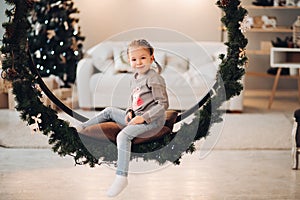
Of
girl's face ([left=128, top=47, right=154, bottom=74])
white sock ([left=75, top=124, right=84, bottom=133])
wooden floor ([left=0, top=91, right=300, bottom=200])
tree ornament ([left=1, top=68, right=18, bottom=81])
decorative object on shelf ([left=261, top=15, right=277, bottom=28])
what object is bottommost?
wooden floor ([left=0, top=91, right=300, bottom=200])

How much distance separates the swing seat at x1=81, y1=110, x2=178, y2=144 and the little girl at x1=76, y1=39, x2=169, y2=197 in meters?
0.03

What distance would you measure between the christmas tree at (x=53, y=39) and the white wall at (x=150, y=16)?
0.97 meters

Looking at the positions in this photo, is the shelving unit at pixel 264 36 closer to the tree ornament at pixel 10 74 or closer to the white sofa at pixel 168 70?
the white sofa at pixel 168 70

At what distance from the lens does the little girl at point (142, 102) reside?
2.73 metres

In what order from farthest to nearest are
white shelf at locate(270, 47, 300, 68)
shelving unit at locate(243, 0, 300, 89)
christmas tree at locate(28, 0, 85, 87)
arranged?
1. shelving unit at locate(243, 0, 300, 89)
2. christmas tree at locate(28, 0, 85, 87)
3. white shelf at locate(270, 47, 300, 68)

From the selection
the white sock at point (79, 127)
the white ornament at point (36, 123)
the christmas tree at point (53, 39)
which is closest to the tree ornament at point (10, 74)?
the white ornament at point (36, 123)

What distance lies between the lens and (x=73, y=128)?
2.85 m

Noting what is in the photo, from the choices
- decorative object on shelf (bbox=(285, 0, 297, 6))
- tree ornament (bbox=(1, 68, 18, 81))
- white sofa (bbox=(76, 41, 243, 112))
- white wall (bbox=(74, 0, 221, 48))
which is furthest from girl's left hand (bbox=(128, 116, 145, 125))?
white wall (bbox=(74, 0, 221, 48))

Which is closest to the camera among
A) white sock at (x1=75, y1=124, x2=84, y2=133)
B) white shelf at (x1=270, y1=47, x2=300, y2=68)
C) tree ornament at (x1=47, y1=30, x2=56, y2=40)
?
white sock at (x1=75, y1=124, x2=84, y2=133)

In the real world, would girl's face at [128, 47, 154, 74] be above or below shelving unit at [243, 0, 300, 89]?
above

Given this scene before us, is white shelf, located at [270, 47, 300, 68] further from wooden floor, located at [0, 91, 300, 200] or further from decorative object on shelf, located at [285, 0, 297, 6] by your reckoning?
wooden floor, located at [0, 91, 300, 200]

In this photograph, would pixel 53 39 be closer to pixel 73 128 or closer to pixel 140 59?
pixel 73 128

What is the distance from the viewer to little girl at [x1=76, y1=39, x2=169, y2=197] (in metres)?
2.73

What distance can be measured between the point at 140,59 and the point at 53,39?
4154 millimetres
